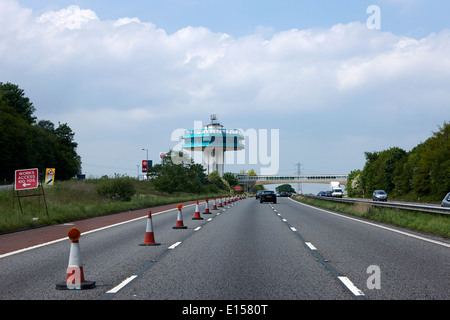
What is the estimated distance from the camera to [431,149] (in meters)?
63.6

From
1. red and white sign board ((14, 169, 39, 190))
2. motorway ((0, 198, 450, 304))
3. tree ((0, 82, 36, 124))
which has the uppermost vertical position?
tree ((0, 82, 36, 124))

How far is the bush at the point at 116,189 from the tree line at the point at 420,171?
35.2 m

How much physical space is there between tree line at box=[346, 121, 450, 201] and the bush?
35237mm

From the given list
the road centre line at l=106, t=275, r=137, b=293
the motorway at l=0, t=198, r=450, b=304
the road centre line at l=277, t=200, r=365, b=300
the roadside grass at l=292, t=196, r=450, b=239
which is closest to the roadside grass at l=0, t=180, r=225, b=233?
the motorway at l=0, t=198, r=450, b=304

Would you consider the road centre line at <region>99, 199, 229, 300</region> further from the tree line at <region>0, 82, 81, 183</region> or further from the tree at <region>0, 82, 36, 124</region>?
the tree at <region>0, 82, 36, 124</region>

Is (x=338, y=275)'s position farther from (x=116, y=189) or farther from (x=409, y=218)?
(x=116, y=189)

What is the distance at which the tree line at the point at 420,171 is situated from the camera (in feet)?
189

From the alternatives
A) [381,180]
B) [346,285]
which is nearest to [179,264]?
[346,285]

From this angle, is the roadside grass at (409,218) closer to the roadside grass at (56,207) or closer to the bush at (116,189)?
the roadside grass at (56,207)

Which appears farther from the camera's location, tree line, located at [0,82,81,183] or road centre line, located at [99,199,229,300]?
tree line, located at [0,82,81,183]

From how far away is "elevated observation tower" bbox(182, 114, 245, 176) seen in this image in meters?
188

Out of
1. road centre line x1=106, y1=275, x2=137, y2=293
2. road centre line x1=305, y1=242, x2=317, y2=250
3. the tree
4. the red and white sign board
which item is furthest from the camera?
the tree
